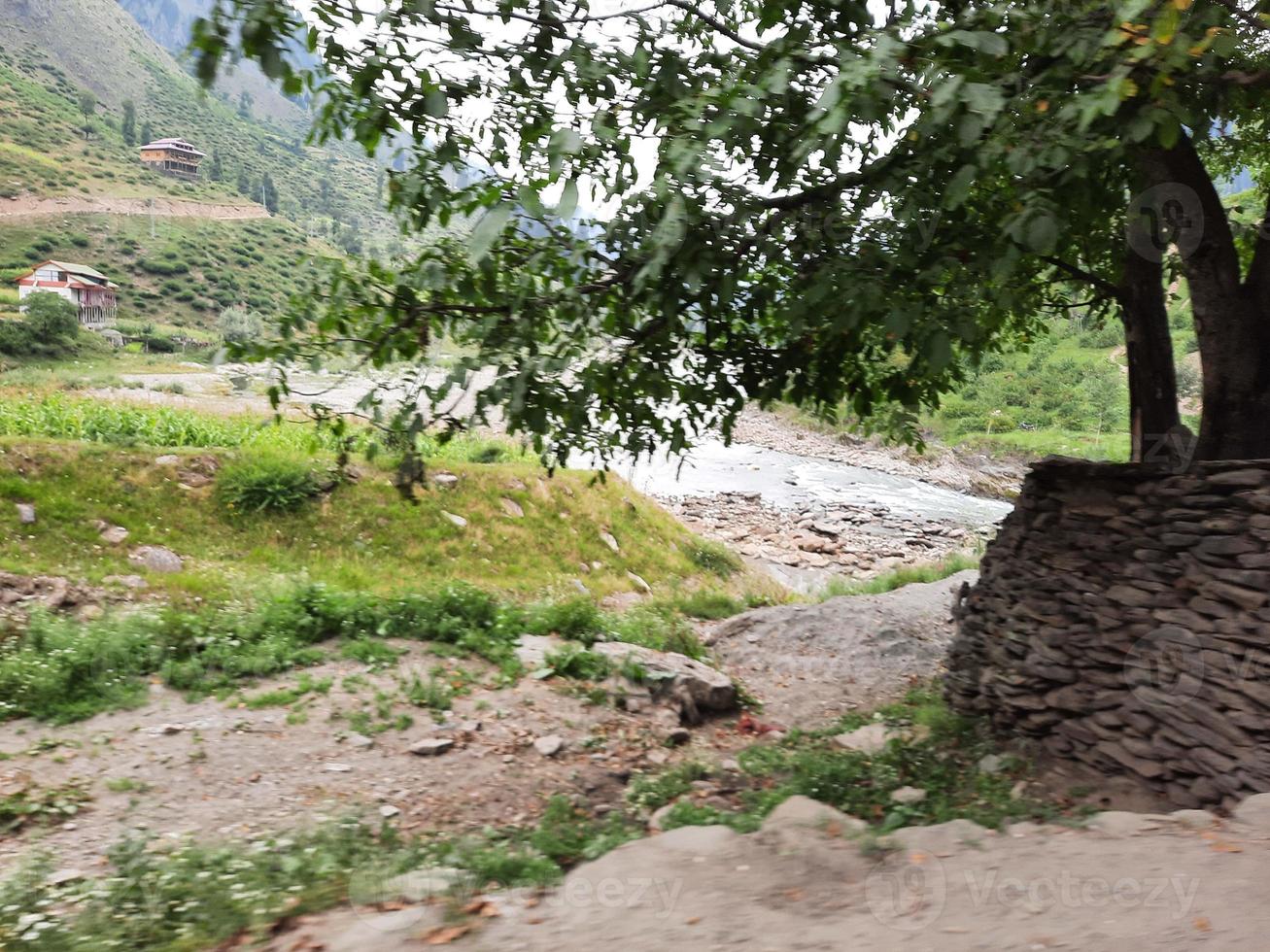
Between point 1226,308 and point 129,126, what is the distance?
2322 inches

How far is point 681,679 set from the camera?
7613 mm

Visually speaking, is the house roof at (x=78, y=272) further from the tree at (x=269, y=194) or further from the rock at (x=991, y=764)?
the rock at (x=991, y=764)

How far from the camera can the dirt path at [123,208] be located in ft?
116

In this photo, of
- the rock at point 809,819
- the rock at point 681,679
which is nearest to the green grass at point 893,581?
the rock at point 681,679

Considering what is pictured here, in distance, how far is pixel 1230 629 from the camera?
14.4 feet

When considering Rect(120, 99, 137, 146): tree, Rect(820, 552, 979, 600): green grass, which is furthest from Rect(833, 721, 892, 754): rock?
Rect(120, 99, 137, 146): tree

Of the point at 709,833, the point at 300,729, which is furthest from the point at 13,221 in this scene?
the point at 709,833

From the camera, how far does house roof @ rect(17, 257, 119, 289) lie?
88.6ft

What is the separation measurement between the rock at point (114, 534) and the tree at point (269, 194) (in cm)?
4047

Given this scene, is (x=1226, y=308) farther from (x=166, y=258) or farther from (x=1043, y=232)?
(x=166, y=258)

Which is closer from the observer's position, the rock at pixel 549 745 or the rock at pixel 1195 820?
the rock at pixel 1195 820

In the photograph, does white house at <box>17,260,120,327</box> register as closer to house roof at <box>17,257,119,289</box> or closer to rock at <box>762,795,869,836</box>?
house roof at <box>17,257,119,289</box>

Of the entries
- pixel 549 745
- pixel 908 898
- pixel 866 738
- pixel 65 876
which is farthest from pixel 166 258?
pixel 908 898

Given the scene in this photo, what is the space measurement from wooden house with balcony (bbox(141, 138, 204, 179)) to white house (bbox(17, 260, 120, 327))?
20588 millimetres
